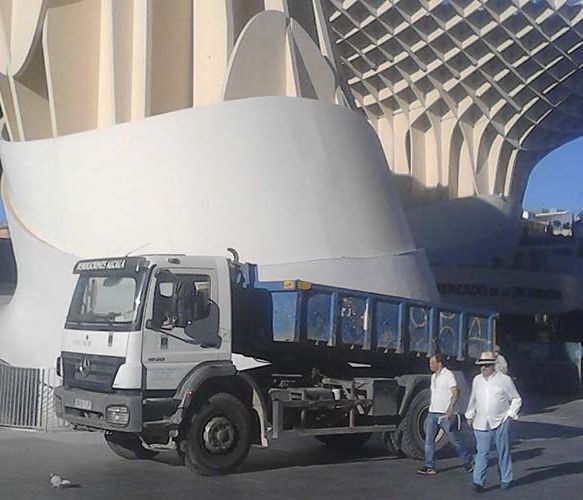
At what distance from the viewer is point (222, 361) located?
11297mm

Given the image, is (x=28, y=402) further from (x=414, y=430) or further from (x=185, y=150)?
(x=414, y=430)

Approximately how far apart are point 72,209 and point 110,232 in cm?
124

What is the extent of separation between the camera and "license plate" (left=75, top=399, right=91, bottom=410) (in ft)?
35.5

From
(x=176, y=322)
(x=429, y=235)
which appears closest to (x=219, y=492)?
(x=176, y=322)

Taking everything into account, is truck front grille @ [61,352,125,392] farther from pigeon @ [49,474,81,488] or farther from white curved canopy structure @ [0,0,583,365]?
white curved canopy structure @ [0,0,583,365]

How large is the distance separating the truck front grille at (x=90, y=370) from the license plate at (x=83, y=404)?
179 millimetres

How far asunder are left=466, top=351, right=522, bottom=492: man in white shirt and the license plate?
14.3 ft

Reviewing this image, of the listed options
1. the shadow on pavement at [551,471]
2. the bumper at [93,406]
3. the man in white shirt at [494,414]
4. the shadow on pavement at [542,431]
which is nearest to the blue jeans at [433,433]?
the shadow on pavement at [551,471]

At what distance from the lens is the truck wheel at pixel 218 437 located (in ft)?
→ 35.7

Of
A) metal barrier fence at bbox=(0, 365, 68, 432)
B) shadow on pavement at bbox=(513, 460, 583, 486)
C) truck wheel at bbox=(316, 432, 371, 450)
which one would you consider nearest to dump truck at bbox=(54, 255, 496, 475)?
truck wheel at bbox=(316, 432, 371, 450)

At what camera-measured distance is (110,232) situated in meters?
17.9

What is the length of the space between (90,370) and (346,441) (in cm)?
448

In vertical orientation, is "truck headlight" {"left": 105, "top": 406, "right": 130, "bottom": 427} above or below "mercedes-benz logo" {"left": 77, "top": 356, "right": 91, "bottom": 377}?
below

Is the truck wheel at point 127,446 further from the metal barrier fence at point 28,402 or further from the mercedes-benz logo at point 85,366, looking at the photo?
the metal barrier fence at point 28,402
